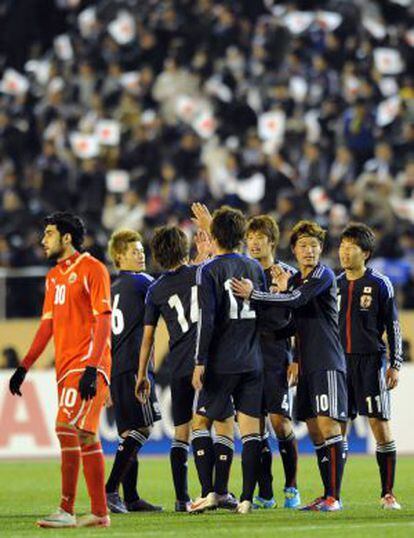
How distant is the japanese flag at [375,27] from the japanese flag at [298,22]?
884 millimetres

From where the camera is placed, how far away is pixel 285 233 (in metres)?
21.2

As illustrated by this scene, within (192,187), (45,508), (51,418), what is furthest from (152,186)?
(45,508)

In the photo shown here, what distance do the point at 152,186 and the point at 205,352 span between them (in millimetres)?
12855

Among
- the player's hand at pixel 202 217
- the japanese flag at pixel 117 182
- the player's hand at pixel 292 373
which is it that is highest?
the japanese flag at pixel 117 182

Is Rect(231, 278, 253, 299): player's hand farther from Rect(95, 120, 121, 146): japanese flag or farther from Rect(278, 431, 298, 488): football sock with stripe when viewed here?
Rect(95, 120, 121, 146): japanese flag

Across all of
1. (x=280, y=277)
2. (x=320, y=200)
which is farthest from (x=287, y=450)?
(x=320, y=200)

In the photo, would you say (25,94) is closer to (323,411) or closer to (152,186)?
(152,186)

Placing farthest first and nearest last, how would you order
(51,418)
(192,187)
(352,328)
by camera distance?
(192,187) < (51,418) < (352,328)

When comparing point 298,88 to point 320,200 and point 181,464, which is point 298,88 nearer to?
point 320,200

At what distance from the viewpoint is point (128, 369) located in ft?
39.0

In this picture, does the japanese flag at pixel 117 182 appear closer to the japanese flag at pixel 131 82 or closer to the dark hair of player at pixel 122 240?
the japanese flag at pixel 131 82

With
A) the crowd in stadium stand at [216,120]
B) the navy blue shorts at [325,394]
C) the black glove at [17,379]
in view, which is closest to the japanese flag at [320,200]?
the crowd in stadium stand at [216,120]

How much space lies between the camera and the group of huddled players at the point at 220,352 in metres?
10.1

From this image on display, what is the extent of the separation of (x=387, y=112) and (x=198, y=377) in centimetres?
1359
